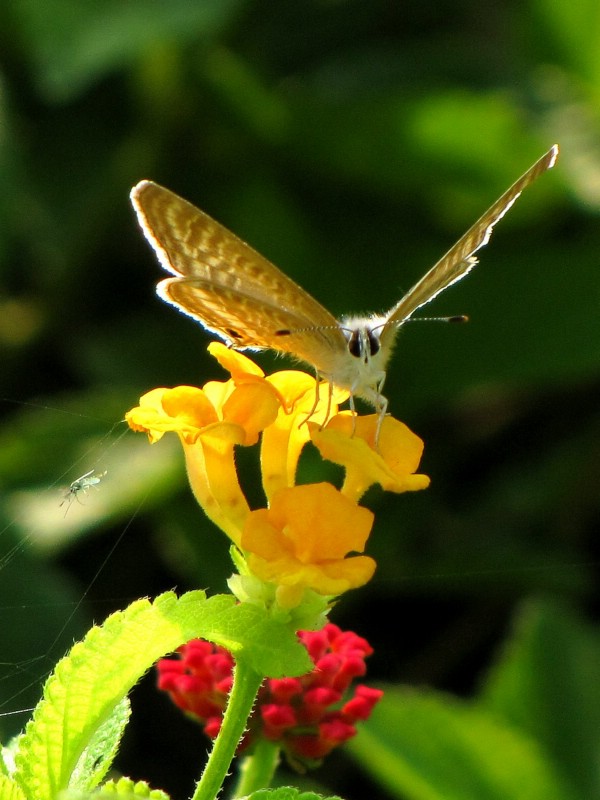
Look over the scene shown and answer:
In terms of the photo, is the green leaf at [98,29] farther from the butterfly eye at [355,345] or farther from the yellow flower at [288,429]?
the yellow flower at [288,429]

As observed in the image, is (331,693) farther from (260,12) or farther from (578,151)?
(260,12)

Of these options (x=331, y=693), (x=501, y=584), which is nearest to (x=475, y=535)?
(x=501, y=584)

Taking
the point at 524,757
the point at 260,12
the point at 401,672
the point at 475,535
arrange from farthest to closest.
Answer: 1. the point at 260,12
2. the point at 475,535
3. the point at 401,672
4. the point at 524,757

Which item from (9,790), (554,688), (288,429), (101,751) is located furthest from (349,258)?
(9,790)

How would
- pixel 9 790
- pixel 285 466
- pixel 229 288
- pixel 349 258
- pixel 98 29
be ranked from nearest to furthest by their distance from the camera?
1. pixel 9 790
2. pixel 285 466
3. pixel 229 288
4. pixel 98 29
5. pixel 349 258

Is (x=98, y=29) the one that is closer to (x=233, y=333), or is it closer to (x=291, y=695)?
(x=233, y=333)

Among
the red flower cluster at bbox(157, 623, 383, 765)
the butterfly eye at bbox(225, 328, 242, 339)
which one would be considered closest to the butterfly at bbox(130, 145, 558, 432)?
the butterfly eye at bbox(225, 328, 242, 339)
